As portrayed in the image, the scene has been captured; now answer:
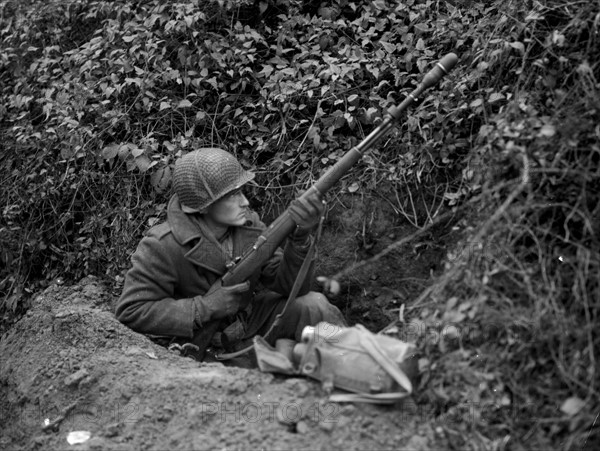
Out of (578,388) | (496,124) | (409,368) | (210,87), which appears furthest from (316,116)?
(578,388)

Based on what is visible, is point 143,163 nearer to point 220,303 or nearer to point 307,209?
point 220,303

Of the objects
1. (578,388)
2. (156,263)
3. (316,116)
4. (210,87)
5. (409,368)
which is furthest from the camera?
(210,87)

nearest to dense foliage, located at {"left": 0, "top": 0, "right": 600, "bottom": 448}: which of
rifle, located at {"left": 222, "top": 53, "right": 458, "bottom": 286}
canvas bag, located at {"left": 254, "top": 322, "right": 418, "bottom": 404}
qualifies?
canvas bag, located at {"left": 254, "top": 322, "right": 418, "bottom": 404}

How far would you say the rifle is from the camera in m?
5.61

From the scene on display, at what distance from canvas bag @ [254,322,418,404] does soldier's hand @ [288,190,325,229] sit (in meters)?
0.88

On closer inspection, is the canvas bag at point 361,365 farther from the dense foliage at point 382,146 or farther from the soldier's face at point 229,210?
the soldier's face at point 229,210

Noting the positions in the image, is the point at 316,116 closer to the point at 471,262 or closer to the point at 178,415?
the point at 471,262

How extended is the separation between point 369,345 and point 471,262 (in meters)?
0.75

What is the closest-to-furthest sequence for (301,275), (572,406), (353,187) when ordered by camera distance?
(572,406) → (301,275) → (353,187)

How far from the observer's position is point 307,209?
561cm

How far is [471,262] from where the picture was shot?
497 cm

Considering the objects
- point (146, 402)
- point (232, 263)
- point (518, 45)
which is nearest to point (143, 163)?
point (232, 263)

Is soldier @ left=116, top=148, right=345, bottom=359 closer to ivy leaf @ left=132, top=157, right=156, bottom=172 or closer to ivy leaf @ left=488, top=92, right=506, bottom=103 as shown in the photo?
ivy leaf @ left=132, top=157, right=156, bottom=172

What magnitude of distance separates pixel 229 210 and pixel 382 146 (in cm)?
151
